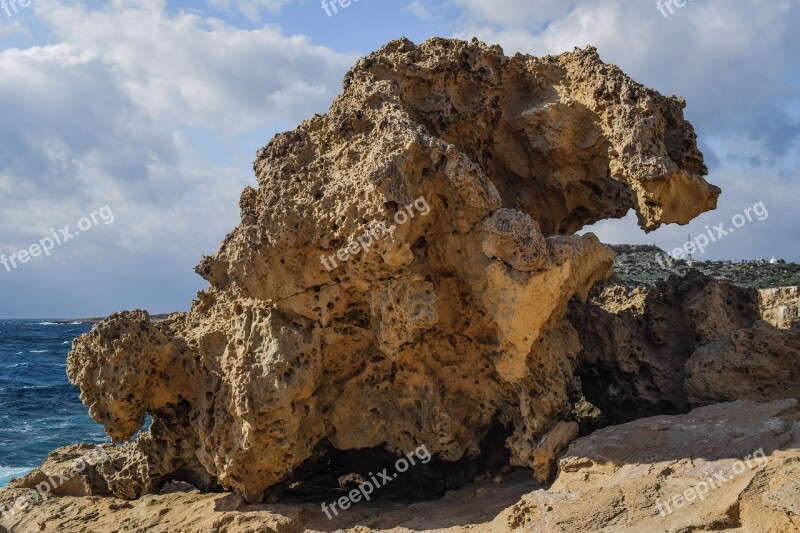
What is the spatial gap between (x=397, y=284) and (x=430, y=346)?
40.8 inches

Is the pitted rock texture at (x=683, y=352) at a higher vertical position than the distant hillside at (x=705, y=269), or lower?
lower

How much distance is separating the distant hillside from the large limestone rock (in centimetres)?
1644

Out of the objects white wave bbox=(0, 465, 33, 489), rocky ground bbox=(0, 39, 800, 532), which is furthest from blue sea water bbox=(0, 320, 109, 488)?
rocky ground bbox=(0, 39, 800, 532)

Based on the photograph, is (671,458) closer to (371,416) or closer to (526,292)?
(526,292)

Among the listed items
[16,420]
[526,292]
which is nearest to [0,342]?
[16,420]

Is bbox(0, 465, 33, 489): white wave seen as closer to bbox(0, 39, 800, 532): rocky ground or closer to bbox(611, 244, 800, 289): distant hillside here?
→ bbox(0, 39, 800, 532): rocky ground

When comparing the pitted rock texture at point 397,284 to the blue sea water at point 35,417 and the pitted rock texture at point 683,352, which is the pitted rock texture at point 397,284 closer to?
the pitted rock texture at point 683,352

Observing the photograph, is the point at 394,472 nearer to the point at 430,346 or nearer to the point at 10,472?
the point at 430,346

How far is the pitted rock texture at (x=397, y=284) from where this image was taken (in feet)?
19.0

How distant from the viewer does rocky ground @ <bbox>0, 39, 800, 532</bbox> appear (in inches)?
223

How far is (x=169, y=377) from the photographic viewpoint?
659 cm

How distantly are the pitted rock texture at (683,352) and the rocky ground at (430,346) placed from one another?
3cm

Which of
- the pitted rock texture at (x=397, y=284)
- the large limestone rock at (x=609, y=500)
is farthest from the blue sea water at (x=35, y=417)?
the pitted rock texture at (x=397, y=284)

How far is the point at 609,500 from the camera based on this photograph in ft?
15.6
